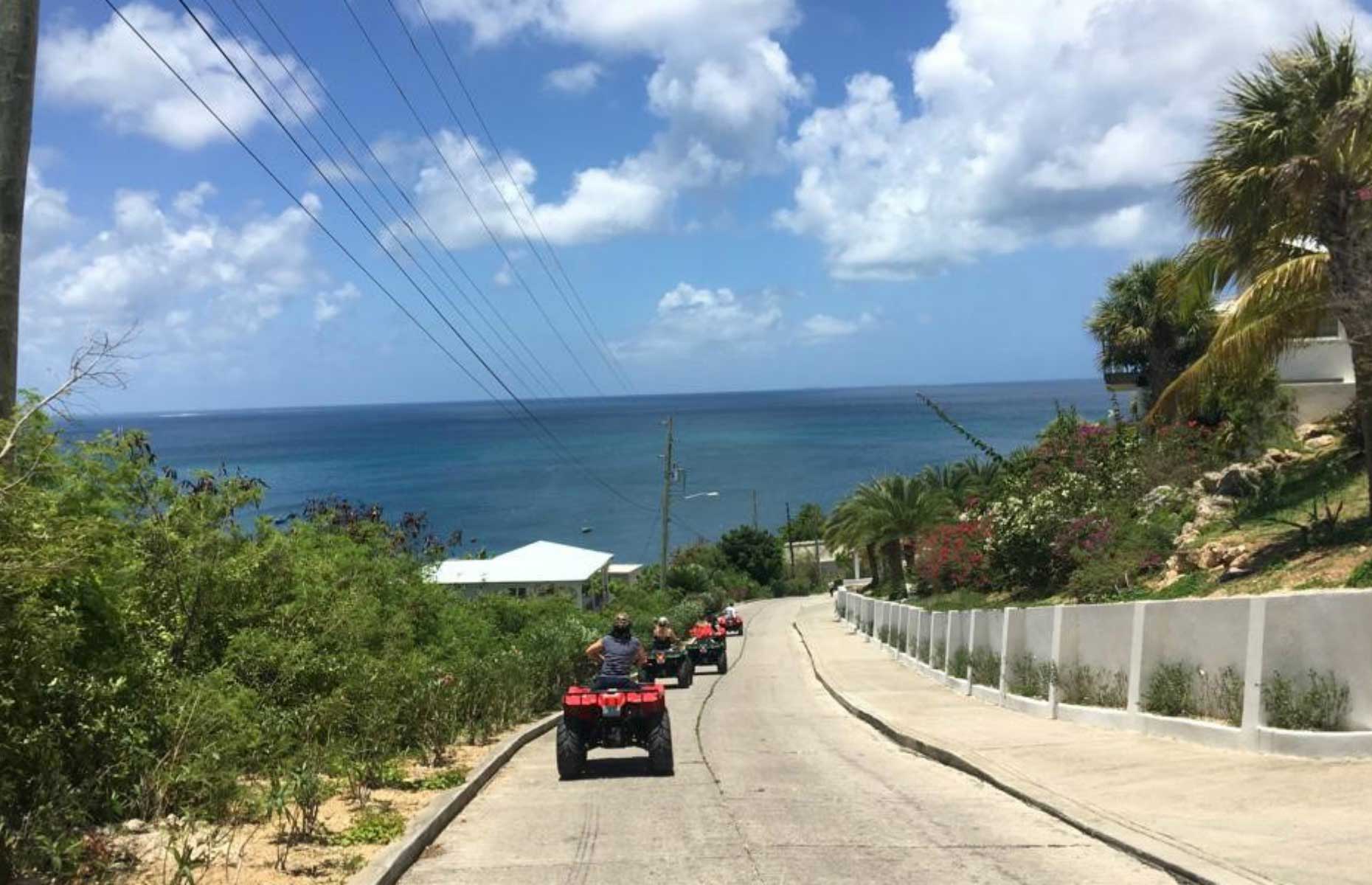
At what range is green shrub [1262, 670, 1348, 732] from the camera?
390 inches

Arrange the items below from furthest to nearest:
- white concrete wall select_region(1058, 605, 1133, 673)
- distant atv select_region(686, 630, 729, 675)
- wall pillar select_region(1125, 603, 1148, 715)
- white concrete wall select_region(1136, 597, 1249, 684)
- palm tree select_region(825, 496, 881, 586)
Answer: palm tree select_region(825, 496, 881, 586) < distant atv select_region(686, 630, 729, 675) < white concrete wall select_region(1058, 605, 1133, 673) < wall pillar select_region(1125, 603, 1148, 715) < white concrete wall select_region(1136, 597, 1249, 684)

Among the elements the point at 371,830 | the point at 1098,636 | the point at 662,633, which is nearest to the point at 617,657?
the point at 371,830

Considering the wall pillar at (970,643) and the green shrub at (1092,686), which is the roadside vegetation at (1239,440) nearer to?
the green shrub at (1092,686)

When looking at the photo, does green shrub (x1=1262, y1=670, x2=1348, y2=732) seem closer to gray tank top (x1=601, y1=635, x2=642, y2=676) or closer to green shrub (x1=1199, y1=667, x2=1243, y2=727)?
green shrub (x1=1199, y1=667, x2=1243, y2=727)

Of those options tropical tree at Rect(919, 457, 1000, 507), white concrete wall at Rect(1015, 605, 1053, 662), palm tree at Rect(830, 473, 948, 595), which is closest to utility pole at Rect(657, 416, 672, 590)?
palm tree at Rect(830, 473, 948, 595)

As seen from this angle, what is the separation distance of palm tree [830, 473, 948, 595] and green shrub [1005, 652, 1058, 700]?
30.5 metres

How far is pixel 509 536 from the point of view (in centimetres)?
10319

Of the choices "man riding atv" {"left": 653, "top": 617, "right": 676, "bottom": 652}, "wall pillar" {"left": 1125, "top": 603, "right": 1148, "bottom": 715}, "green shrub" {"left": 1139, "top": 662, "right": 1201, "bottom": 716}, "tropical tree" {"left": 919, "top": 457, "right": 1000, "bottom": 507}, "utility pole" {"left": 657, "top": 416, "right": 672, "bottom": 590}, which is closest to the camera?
"green shrub" {"left": 1139, "top": 662, "right": 1201, "bottom": 716}

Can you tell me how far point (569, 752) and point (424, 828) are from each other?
3.33 m

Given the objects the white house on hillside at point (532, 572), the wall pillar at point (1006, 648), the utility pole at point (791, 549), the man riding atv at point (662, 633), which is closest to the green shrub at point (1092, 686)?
the wall pillar at point (1006, 648)

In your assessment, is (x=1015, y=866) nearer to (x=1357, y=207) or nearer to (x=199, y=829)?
(x=199, y=829)

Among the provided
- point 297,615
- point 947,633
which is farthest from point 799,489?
point 297,615

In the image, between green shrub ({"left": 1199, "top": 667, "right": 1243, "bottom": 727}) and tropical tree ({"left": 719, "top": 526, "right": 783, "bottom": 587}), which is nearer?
green shrub ({"left": 1199, "top": 667, "right": 1243, "bottom": 727})

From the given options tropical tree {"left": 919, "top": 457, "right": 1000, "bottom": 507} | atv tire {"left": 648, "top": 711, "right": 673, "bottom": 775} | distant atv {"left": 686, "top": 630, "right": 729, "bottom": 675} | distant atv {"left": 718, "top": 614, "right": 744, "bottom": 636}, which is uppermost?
tropical tree {"left": 919, "top": 457, "right": 1000, "bottom": 507}
